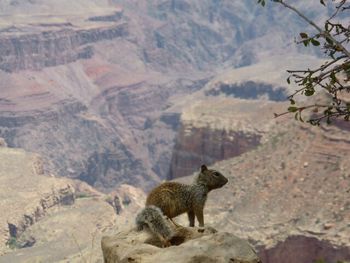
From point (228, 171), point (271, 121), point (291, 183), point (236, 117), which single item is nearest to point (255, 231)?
point (291, 183)

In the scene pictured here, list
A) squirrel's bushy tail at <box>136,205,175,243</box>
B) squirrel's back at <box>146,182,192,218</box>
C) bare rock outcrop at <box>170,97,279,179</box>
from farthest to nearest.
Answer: bare rock outcrop at <box>170,97,279,179</box>
squirrel's back at <box>146,182,192,218</box>
squirrel's bushy tail at <box>136,205,175,243</box>

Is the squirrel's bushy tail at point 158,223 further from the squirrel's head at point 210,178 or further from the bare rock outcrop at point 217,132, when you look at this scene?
the bare rock outcrop at point 217,132

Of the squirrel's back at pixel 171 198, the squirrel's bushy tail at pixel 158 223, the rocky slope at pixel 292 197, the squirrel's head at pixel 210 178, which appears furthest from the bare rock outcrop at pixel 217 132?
the squirrel's bushy tail at pixel 158 223

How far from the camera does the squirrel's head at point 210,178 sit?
18.0 m

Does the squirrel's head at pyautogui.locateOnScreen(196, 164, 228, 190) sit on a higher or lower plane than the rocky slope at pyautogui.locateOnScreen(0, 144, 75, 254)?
higher

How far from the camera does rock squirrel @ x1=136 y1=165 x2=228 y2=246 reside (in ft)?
53.0

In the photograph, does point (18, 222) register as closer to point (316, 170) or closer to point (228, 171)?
point (228, 171)

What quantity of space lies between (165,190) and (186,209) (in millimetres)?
882

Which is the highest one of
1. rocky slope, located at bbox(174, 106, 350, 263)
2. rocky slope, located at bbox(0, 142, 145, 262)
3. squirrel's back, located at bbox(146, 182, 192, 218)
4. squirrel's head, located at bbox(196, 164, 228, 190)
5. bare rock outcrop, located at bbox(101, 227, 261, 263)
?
squirrel's head, located at bbox(196, 164, 228, 190)

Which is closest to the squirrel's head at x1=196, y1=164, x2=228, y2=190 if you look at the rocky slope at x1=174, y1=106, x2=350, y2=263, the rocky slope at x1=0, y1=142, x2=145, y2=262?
the rocky slope at x1=174, y1=106, x2=350, y2=263

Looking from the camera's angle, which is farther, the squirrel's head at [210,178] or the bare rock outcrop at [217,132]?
the bare rock outcrop at [217,132]

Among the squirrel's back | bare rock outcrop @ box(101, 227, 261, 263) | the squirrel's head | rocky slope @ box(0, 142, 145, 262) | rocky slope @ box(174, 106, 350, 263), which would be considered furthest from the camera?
rocky slope @ box(0, 142, 145, 262)

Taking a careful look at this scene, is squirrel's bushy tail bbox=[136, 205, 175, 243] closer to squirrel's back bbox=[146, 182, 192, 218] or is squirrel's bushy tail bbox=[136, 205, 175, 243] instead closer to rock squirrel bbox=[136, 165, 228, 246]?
rock squirrel bbox=[136, 165, 228, 246]

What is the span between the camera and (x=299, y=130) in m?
85.6
